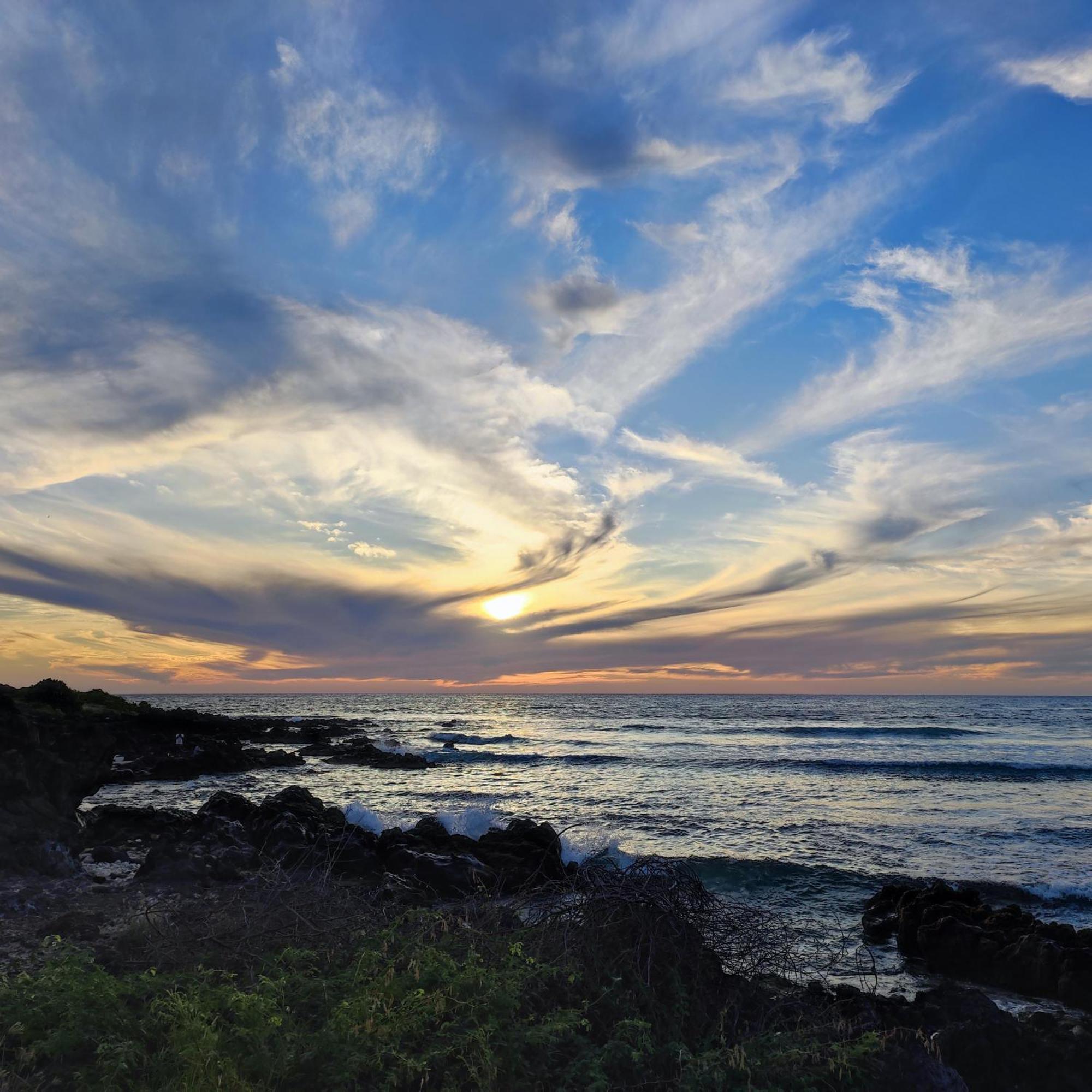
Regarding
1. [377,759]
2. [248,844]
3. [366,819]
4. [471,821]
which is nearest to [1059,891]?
[471,821]

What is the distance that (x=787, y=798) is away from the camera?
26.5m

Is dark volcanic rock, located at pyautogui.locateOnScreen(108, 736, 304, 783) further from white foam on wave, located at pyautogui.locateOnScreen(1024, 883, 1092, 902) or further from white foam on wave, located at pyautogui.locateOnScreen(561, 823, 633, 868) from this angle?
white foam on wave, located at pyautogui.locateOnScreen(1024, 883, 1092, 902)

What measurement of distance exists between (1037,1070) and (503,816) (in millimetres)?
17424

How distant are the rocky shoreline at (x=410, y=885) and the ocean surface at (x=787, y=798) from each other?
1.56 metres

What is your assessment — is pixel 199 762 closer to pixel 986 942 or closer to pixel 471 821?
pixel 471 821

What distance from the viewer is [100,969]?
549 cm

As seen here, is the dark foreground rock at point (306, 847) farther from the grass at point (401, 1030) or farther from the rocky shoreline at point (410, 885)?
the grass at point (401, 1030)

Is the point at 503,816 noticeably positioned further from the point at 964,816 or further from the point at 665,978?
the point at 665,978

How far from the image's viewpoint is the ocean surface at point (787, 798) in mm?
15859

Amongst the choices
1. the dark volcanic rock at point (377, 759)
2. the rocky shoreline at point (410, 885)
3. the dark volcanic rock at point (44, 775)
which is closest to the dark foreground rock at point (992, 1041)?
the rocky shoreline at point (410, 885)

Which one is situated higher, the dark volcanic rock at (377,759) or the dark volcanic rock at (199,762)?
the dark volcanic rock at (199,762)

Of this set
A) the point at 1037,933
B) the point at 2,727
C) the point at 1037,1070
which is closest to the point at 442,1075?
the point at 1037,1070

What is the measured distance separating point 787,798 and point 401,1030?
24584mm

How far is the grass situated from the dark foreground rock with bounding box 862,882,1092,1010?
20.4 feet
